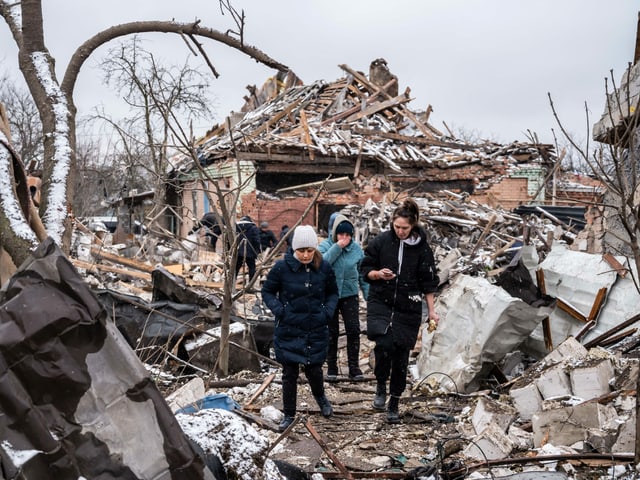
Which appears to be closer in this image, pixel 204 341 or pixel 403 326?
pixel 403 326

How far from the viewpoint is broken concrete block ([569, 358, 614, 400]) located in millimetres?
5039

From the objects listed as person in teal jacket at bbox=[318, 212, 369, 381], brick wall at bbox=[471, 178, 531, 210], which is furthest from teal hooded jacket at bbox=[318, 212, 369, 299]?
brick wall at bbox=[471, 178, 531, 210]

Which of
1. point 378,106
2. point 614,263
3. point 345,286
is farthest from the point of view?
point 378,106

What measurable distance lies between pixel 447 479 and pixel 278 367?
3.52 m

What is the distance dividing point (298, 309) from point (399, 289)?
0.91 m

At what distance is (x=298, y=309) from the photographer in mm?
5117

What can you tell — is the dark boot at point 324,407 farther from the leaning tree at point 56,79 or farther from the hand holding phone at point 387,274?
the leaning tree at point 56,79

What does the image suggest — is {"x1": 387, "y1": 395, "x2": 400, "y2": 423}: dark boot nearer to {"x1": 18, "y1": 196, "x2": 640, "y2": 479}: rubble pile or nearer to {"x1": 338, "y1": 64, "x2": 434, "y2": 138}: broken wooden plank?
{"x1": 18, "y1": 196, "x2": 640, "y2": 479}: rubble pile

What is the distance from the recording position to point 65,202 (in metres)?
4.74

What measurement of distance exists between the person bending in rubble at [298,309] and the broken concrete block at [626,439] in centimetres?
216

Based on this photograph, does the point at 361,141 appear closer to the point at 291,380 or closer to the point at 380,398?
the point at 380,398

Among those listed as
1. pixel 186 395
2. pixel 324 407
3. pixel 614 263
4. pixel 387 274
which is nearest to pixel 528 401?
pixel 387 274

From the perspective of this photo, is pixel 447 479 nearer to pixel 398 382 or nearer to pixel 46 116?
pixel 398 382

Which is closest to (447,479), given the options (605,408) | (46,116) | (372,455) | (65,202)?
(372,455)
